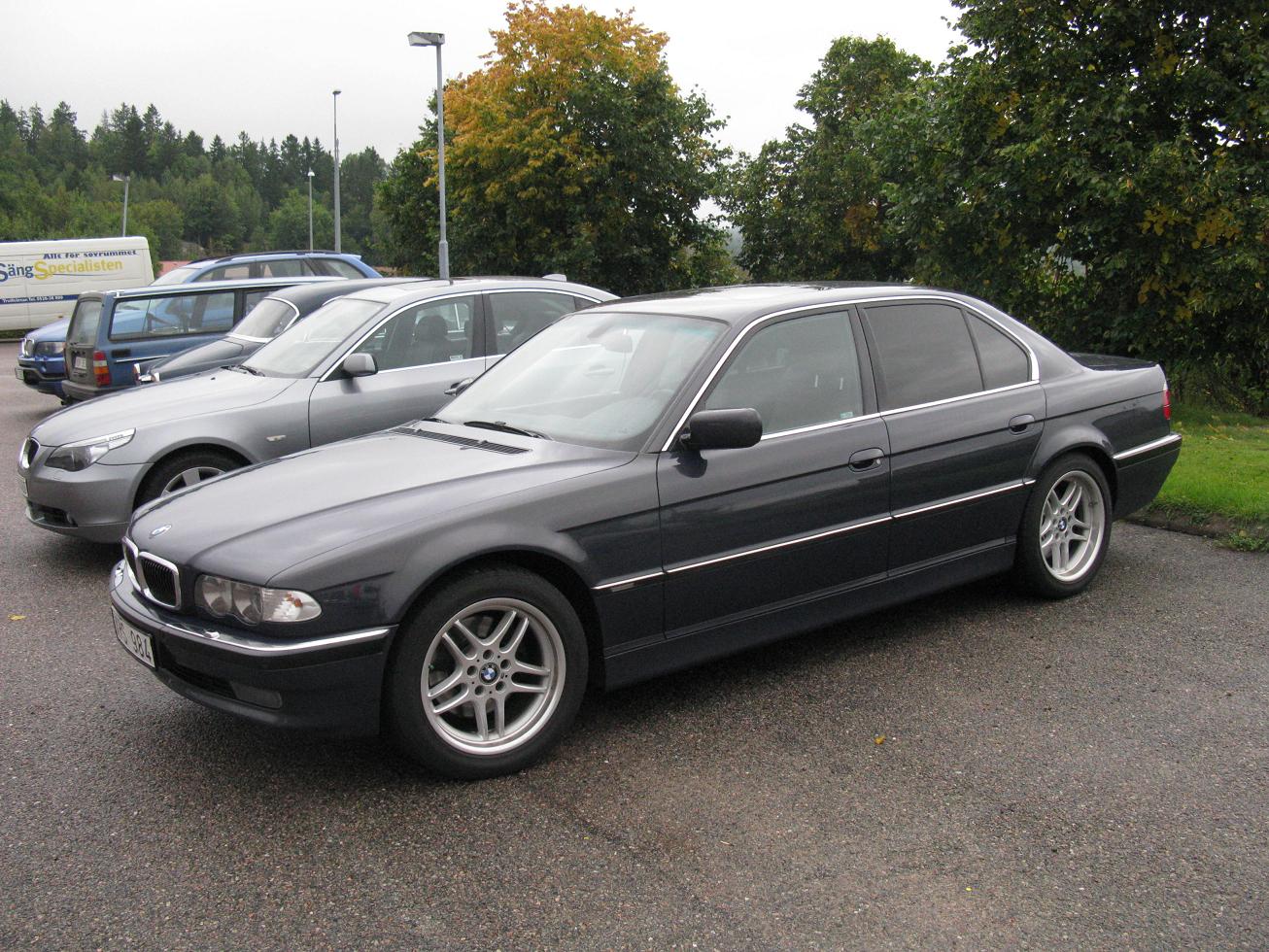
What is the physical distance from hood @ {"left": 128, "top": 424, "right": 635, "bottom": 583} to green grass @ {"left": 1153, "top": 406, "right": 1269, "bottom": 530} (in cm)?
462

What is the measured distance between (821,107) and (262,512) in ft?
122

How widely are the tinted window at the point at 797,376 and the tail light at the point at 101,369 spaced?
31.1 ft

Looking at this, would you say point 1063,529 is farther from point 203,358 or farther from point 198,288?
point 198,288

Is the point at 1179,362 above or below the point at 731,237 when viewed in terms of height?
below

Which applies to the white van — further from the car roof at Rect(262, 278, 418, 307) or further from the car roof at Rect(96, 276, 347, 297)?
the car roof at Rect(262, 278, 418, 307)

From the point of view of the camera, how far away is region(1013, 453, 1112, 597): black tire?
17.9ft

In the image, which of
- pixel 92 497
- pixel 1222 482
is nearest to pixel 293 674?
pixel 92 497

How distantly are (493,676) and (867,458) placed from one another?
6.17 ft

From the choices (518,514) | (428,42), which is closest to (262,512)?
(518,514)

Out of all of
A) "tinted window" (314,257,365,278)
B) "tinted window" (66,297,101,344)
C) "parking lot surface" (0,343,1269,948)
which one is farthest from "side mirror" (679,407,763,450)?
"tinted window" (314,257,365,278)

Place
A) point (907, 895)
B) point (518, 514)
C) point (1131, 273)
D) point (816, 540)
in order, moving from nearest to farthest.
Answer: point (907, 895)
point (518, 514)
point (816, 540)
point (1131, 273)

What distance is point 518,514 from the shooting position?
12.7 ft

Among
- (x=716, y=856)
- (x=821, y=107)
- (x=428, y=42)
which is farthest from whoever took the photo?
(x=821, y=107)

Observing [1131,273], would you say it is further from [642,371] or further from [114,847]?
[114,847]
